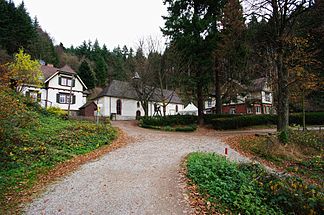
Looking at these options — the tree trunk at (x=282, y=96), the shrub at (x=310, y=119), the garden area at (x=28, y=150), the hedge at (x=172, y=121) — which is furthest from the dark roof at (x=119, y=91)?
the tree trunk at (x=282, y=96)

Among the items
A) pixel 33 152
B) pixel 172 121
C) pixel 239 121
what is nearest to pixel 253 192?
pixel 33 152

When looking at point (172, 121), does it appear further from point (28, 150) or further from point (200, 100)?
point (28, 150)

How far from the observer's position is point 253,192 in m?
5.11

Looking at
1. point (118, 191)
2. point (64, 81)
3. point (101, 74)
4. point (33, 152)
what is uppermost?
point (101, 74)

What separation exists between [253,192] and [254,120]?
16.4 metres

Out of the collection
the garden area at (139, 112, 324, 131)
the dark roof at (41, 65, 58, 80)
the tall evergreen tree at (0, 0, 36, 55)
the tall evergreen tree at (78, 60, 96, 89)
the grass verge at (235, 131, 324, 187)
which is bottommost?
the grass verge at (235, 131, 324, 187)

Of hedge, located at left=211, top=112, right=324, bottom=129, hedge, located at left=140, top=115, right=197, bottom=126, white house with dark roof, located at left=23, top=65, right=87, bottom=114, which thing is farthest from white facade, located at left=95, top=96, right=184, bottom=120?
hedge, located at left=211, top=112, right=324, bottom=129

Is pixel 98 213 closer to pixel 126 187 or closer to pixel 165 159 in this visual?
pixel 126 187

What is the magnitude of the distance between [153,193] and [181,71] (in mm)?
17845

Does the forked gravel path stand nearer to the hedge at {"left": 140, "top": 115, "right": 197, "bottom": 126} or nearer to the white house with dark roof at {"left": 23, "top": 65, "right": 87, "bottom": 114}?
the hedge at {"left": 140, "top": 115, "right": 197, "bottom": 126}

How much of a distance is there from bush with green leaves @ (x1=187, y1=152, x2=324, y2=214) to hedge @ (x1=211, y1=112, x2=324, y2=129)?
12.9 meters

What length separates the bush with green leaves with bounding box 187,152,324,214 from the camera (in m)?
4.50

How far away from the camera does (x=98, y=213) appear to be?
4.04 m

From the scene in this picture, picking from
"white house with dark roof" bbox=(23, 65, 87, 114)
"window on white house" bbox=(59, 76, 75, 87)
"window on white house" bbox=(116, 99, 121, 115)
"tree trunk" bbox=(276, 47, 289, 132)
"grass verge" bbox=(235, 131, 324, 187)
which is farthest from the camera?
"window on white house" bbox=(116, 99, 121, 115)
